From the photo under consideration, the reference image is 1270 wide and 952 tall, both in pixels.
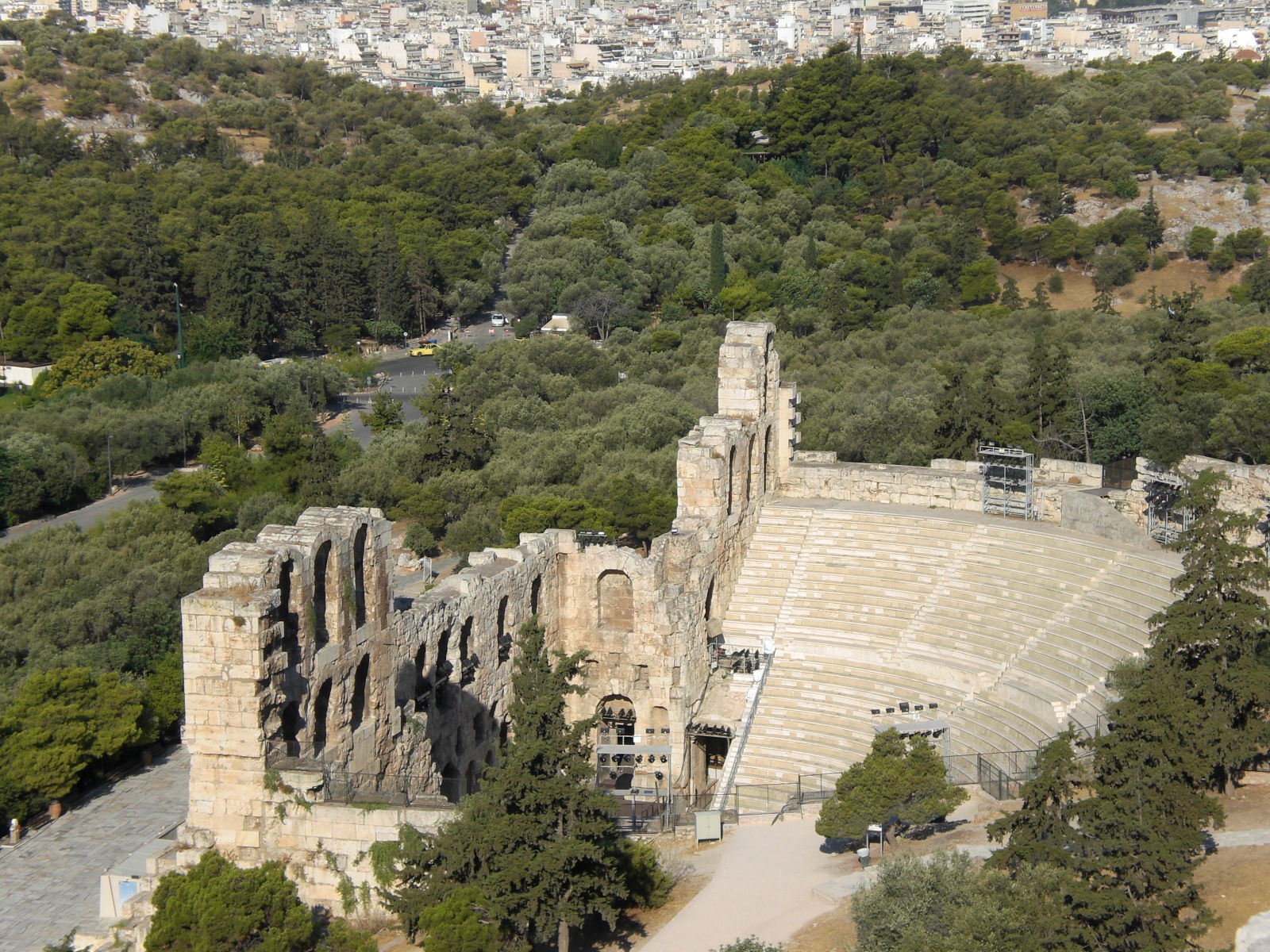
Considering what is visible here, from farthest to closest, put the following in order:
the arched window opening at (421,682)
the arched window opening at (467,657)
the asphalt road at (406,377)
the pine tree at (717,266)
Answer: the pine tree at (717,266) → the asphalt road at (406,377) → the arched window opening at (467,657) → the arched window opening at (421,682)

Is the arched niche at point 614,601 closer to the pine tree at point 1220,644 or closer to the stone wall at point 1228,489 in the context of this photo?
the stone wall at point 1228,489

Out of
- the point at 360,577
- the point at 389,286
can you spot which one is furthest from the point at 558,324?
the point at 360,577

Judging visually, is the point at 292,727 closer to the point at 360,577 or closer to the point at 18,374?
the point at 360,577

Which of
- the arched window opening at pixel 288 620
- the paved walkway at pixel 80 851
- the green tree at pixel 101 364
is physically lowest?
the paved walkway at pixel 80 851

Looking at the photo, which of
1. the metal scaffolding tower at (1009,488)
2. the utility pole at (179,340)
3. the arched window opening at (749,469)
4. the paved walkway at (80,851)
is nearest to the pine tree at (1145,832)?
the metal scaffolding tower at (1009,488)

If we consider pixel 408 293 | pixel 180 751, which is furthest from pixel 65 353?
pixel 180 751

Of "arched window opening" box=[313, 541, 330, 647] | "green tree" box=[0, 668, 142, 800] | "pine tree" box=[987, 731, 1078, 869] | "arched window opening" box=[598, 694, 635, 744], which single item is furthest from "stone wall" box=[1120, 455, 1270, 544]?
"green tree" box=[0, 668, 142, 800]
